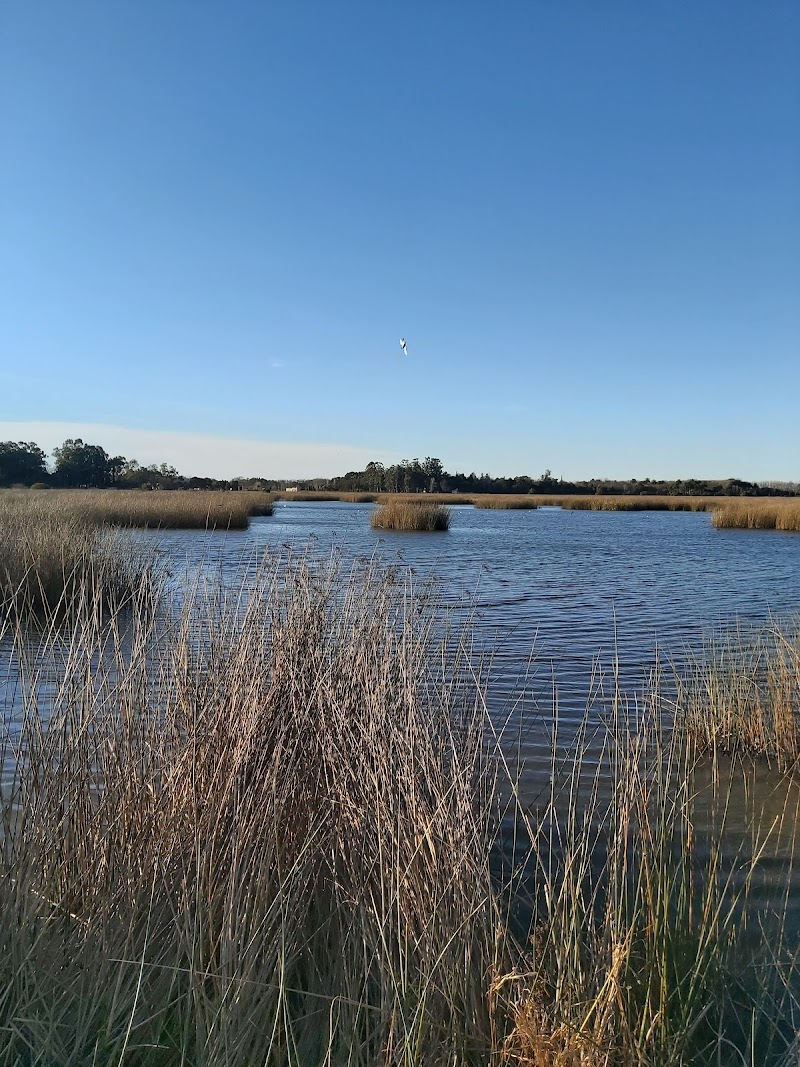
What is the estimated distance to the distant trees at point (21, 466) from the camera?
203 feet

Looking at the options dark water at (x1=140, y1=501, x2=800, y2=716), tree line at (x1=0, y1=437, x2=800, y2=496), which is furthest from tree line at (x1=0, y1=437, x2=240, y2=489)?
dark water at (x1=140, y1=501, x2=800, y2=716)

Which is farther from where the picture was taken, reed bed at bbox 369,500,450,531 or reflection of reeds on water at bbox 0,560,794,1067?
reed bed at bbox 369,500,450,531

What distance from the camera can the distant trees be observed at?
6200cm

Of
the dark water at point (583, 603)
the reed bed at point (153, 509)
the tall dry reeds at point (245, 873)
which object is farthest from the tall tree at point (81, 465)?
the tall dry reeds at point (245, 873)

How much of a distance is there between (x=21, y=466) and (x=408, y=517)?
164 feet

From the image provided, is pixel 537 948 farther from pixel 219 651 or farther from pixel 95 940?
pixel 219 651

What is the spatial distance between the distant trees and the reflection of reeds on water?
6136cm

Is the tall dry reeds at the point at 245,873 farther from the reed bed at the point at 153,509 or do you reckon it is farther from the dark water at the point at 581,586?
the reed bed at the point at 153,509

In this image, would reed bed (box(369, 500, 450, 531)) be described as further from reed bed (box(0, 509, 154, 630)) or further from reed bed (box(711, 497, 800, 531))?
reed bed (box(0, 509, 154, 630))

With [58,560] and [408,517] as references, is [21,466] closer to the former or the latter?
[408,517]

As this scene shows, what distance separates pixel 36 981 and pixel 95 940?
9.9 inches

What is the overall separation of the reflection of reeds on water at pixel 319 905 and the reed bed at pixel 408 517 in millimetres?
24337

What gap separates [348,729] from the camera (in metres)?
3.21

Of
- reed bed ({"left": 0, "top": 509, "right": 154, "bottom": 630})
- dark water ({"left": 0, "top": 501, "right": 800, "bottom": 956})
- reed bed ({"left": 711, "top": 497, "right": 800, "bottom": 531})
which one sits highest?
reed bed ({"left": 711, "top": 497, "right": 800, "bottom": 531})
